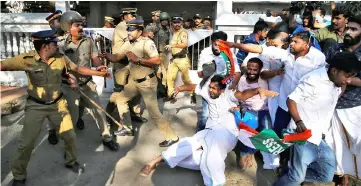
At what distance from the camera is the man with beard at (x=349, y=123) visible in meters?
3.65

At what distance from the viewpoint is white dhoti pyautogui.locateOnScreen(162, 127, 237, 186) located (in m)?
3.72

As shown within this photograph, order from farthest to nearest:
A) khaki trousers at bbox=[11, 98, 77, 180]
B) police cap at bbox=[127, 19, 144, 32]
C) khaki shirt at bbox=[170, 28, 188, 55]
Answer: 1. khaki shirt at bbox=[170, 28, 188, 55]
2. police cap at bbox=[127, 19, 144, 32]
3. khaki trousers at bbox=[11, 98, 77, 180]

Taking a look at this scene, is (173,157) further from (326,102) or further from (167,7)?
(167,7)

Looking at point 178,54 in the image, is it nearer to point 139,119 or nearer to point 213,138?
point 139,119

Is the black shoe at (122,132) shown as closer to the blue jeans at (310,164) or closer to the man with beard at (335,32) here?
the blue jeans at (310,164)

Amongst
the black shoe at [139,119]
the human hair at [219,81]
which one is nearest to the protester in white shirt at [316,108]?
the human hair at [219,81]

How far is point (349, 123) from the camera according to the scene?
3.69 m

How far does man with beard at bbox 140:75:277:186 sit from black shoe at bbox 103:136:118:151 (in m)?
0.78

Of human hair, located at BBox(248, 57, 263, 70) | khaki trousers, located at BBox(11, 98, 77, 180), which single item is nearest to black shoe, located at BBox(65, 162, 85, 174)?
khaki trousers, located at BBox(11, 98, 77, 180)

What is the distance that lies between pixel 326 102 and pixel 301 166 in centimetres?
65

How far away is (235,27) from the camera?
7078mm

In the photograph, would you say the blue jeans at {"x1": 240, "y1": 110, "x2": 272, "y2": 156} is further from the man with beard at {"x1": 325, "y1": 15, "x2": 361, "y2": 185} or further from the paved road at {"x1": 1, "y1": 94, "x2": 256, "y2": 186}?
the man with beard at {"x1": 325, "y1": 15, "x2": 361, "y2": 185}

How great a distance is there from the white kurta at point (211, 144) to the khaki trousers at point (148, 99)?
0.73m

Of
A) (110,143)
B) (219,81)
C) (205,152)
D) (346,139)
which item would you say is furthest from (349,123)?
(110,143)
